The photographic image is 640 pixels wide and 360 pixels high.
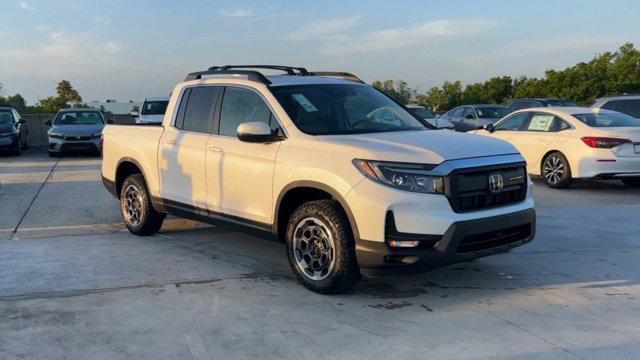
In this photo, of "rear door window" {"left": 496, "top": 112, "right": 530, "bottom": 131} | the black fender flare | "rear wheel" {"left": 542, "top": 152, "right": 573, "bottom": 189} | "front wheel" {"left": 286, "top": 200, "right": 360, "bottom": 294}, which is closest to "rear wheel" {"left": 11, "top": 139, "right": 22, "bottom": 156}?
"rear door window" {"left": 496, "top": 112, "right": 530, "bottom": 131}

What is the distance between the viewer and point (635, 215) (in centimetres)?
825

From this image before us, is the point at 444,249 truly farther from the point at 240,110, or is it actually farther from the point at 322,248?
the point at 240,110

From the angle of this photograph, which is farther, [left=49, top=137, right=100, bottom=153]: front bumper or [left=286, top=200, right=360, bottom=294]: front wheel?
[left=49, top=137, right=100, bottom=153]: front bumper

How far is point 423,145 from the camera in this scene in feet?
15.4

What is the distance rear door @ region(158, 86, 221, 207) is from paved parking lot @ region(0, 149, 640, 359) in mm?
640

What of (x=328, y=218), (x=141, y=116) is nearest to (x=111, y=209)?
(x=328, y=218)

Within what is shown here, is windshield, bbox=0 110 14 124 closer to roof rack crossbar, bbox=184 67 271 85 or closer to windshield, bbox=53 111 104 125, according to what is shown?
windshield, bbox=53 111 104 125

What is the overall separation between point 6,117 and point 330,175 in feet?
55.8

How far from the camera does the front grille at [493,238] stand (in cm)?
451

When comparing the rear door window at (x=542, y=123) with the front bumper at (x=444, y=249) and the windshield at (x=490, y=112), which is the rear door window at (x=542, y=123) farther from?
the windshield at (x=490, y=112)

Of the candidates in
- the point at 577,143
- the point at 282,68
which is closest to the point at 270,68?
the point at 282,68

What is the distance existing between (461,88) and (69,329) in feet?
252

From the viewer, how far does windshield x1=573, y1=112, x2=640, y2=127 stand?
10.5 m

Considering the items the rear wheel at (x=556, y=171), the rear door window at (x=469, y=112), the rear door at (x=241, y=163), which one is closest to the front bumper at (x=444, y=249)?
the rear door at (x=241, y=163)
